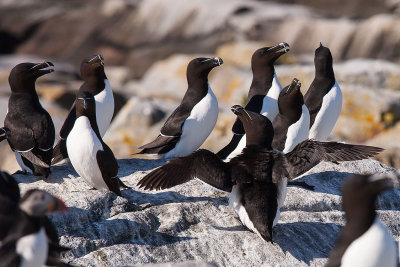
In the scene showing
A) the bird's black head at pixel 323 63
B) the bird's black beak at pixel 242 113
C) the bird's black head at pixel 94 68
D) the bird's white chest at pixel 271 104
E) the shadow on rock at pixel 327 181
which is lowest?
the shadow on rock at pixel 327 181

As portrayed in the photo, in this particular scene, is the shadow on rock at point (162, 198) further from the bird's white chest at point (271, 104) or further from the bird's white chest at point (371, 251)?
the bird's white chest at point (371, 251)

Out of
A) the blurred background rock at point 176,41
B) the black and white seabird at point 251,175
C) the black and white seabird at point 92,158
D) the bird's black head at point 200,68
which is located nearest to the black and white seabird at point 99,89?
the bird's black head at point 200,68

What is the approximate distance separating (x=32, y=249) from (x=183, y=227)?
236 cm

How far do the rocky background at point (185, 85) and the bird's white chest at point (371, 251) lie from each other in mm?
1544

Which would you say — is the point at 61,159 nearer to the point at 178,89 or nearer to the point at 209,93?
the point at 209,93

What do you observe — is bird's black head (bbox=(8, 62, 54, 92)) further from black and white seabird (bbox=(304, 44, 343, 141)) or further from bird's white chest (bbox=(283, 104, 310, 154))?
black and white seabird (bbox=(304, 44, 343, 141))

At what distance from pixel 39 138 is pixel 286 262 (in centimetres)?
317

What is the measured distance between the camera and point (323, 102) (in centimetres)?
976

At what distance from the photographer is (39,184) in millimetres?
8375

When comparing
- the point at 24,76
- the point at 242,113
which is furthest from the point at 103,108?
the point at 242,113

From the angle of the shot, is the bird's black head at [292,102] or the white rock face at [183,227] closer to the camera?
the white rock face at [183,227]

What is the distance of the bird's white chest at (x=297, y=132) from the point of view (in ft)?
29.0

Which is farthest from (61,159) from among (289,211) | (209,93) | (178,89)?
(178,89)

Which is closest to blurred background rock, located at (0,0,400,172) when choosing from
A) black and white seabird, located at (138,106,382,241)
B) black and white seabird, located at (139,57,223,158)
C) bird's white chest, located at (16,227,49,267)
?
black and white seabird, located at (139,57,223,158)
